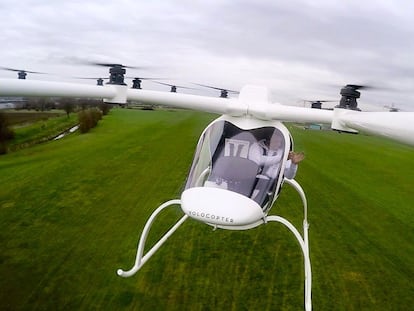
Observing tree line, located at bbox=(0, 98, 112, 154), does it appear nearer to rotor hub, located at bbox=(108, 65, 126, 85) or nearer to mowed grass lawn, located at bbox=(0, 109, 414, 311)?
mowed grass lawn, located at bbox=(0, 109, 414, 311)

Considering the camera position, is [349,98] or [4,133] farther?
[4,133]

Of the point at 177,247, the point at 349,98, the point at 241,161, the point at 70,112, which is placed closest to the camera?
the point at 241,161

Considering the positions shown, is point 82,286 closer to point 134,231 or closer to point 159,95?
point 134,231

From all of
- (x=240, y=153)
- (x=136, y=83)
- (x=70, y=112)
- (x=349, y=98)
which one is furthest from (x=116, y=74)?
(x=70, y=112)

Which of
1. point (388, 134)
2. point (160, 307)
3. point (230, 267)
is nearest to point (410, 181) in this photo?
point (230, 267)

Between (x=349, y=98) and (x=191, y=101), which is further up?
(x=349, y=98)

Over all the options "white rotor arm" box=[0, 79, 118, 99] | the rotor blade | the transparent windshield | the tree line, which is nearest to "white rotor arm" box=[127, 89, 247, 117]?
the transparent windshield

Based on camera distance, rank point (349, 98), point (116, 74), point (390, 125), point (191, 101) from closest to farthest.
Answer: point (390, 125)
point (349, 98)
point (191, 101)
point (116, 74)

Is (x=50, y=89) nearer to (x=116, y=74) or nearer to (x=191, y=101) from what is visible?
(x=116, y=74)
